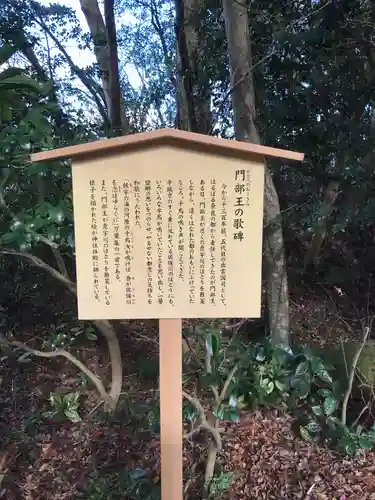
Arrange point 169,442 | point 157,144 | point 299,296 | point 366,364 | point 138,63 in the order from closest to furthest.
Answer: point 157,144, point 169,442, point 366,364, point 299,296, point 138,63

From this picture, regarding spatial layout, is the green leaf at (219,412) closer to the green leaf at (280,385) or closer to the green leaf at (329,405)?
the green leaf at (280,385)

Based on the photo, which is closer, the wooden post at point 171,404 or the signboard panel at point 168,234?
the signboard panel at point 168,234

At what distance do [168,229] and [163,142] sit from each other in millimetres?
358

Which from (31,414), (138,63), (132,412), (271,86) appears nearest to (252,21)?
(271,86)

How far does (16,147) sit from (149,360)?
2.40 metres

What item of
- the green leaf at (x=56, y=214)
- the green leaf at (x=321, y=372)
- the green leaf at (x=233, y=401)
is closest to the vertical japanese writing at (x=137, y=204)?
the green leaf at (x=56, y=214)

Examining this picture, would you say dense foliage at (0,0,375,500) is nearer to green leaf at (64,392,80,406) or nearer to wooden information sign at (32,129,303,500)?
green leaf at (64,392,80,406)

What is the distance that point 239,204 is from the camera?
185 centimetres

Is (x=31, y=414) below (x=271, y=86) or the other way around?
below

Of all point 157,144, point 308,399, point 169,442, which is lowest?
point 308,399

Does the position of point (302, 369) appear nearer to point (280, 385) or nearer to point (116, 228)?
point (280, 385)

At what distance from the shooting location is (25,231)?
243 centimetres

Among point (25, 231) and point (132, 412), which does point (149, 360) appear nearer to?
point (132, 412)

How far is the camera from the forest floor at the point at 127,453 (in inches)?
108
